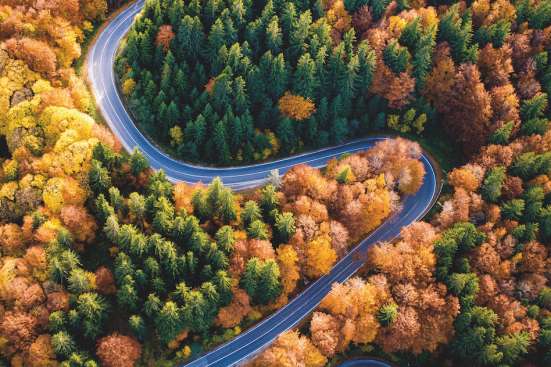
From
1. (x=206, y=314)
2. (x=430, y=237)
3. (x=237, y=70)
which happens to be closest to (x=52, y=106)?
(x=237, y=70)

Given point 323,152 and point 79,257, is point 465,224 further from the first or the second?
point 79,257

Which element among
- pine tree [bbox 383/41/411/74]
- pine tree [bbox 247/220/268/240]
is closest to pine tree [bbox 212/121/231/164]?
pine tree [bbox 247/220/268/240]

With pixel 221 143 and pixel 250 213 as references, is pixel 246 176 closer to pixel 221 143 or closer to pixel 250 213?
pixel 221 143

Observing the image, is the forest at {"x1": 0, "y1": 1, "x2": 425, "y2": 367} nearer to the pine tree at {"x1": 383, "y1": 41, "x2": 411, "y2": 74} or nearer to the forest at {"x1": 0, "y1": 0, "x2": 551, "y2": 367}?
the forest at {"x1": 0, "y1": 0, "x2": 551, "y2": 367}

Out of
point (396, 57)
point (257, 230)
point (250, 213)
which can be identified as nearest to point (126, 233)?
point (250, 213)

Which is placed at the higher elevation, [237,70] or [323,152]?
[237,70]

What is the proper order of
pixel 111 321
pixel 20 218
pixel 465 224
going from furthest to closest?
1. pixel 465 224
2. pixel 20 218
3. pixel 111 321
